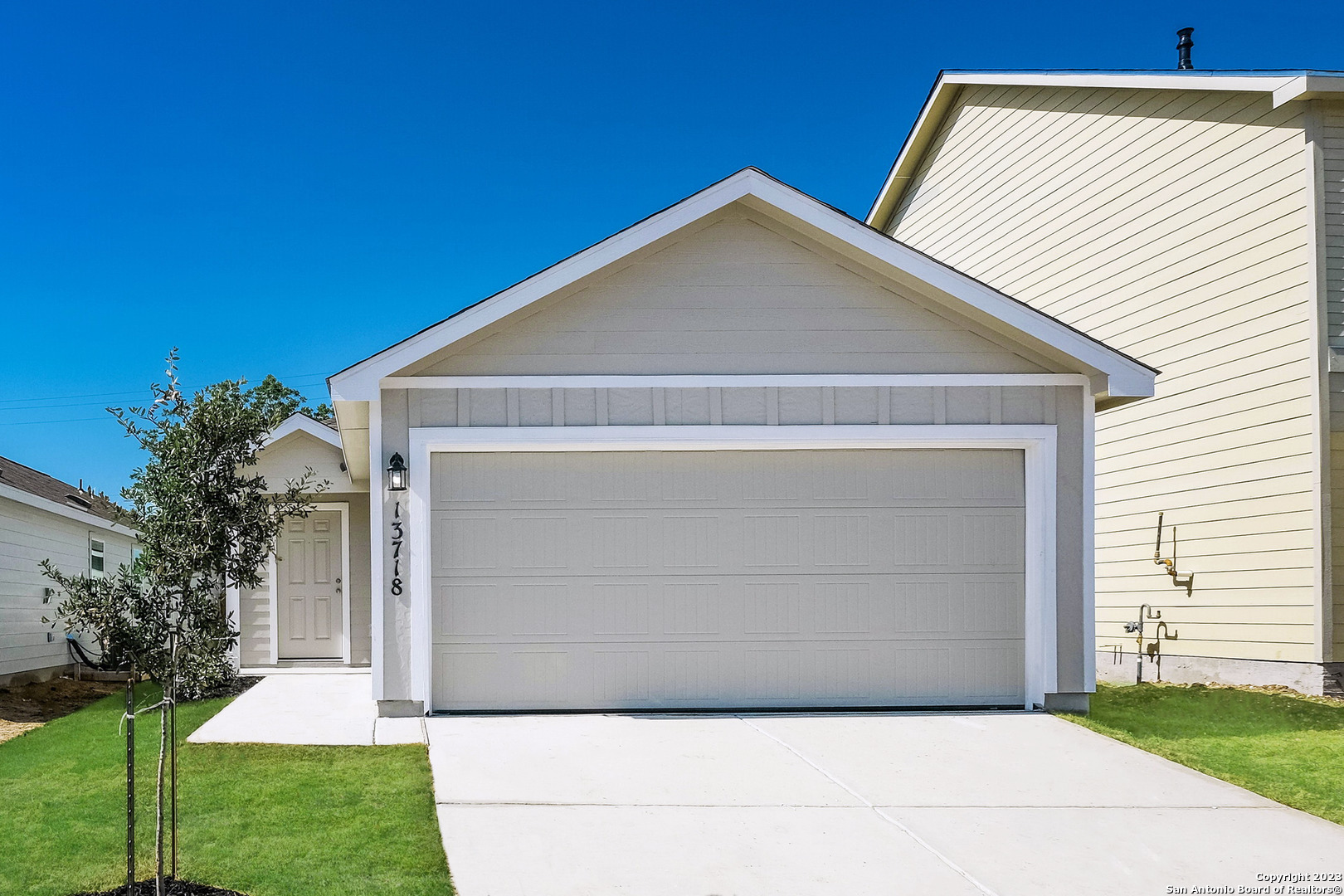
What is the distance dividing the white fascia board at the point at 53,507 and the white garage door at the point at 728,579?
16.2ft

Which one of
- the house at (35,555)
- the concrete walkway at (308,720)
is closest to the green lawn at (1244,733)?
the concrete walkway at (308,720)

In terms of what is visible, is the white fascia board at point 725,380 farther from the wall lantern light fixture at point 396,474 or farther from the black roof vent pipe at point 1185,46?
the black roof vent pipe at point 1185,46

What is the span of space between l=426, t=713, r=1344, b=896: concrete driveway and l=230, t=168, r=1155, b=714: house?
0.87 m

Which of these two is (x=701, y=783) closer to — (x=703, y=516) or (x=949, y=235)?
(x=703, y=516)

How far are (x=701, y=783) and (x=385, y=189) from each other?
24272 mm

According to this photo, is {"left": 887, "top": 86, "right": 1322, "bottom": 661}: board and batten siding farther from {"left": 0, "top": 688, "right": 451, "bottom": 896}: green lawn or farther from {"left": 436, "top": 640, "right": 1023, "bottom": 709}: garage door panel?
{"left": 0, "top": 688, "right": 451, "bottom": 896}: green lawn

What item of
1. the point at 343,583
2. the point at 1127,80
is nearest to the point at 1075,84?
the point at 1127,80

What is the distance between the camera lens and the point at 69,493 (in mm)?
16609

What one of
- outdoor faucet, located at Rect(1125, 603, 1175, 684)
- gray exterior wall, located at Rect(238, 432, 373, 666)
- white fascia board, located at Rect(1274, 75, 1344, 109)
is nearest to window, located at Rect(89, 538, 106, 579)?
gray exterior wall, located at Rect(238, 432, 373, 666)

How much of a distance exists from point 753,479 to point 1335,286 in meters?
5.88

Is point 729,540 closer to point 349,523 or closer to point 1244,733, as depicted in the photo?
point 1244,733

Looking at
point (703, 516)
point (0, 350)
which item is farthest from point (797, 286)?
point (0, 350)

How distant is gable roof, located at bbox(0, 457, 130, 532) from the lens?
13.2 metres

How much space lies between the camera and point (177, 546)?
4.43 meters
